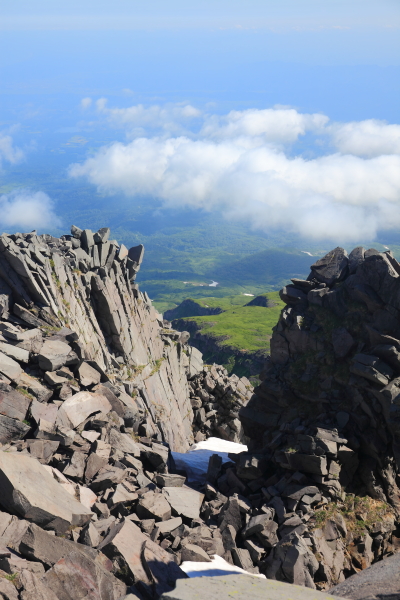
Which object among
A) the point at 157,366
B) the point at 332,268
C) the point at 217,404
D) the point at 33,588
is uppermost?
the point at 332,268

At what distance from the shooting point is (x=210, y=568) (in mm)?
28703

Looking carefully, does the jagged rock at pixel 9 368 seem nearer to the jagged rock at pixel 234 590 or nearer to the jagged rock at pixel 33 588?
the jagged rock at pixel 33 588

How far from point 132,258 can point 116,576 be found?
57.2m

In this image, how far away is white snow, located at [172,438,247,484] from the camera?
4606 cm

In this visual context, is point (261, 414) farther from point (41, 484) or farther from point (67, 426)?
point (41, 484)

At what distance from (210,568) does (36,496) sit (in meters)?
10.8

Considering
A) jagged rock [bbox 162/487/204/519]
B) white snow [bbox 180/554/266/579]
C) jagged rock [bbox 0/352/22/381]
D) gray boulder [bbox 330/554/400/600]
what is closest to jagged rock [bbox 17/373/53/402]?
jagged rock [bbox 0/352/22/381]

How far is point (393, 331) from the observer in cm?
4181

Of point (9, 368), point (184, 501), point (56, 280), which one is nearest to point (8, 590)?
point (184, 501)

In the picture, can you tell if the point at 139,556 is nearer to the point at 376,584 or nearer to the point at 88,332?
the point at 376,584

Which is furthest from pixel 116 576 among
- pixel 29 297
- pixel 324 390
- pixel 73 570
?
pixel 29 297

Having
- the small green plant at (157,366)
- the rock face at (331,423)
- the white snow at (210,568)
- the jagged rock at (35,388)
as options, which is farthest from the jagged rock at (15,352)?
the small green plant at (157,366)

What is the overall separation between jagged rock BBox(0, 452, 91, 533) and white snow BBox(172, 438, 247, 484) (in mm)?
17421

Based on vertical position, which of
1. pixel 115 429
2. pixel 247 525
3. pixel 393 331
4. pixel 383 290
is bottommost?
pixel 247 525
